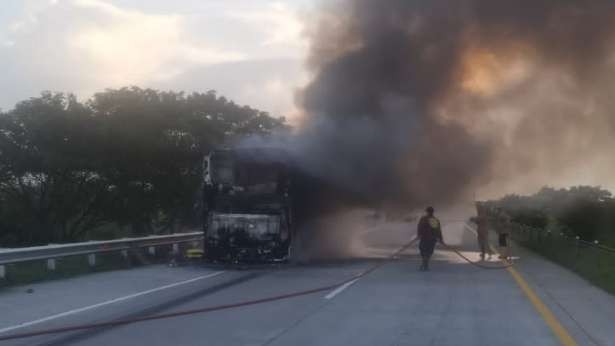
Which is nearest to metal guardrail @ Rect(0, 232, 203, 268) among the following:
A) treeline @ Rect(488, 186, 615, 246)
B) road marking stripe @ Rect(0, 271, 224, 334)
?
road marking stripe @ Rect(0, 271, 224, 334)

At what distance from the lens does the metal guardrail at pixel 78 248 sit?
17797mm

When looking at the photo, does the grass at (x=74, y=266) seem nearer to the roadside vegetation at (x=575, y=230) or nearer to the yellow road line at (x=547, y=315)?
the yellow road line at (x=547, y=315)

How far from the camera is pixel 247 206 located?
21.7 meters

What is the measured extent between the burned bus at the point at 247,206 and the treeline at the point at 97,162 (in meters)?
10.6

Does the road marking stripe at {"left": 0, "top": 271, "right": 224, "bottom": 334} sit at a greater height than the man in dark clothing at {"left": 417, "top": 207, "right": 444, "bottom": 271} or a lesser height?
lesser

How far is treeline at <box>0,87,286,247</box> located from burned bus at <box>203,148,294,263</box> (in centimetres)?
1064

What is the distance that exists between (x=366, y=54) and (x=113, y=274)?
11.0 m

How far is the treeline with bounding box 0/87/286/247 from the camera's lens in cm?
3316

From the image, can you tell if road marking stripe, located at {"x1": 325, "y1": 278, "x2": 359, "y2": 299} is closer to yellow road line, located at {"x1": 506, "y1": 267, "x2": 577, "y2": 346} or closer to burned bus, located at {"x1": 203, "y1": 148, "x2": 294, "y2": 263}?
yellow road line, located at {"x1": 506, "y1": 267, "x2": 577, "y2": 346}

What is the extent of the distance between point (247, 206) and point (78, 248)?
4.29 meters

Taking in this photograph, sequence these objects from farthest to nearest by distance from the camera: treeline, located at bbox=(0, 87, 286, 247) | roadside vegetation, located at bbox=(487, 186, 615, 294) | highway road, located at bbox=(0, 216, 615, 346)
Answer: treeline, located at bbox=(0, 87, 286, 247)
roadside vegetation, located at bbox=(487, 186, 615, 294)
highway road, located at bbox=(0, 216, 615, 346)

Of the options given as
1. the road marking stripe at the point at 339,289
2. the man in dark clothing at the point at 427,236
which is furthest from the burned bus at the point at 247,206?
the road marking stripe at the point at 339,289

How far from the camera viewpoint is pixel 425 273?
20047 millimetres

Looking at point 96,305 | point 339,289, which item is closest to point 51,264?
point 96,305
